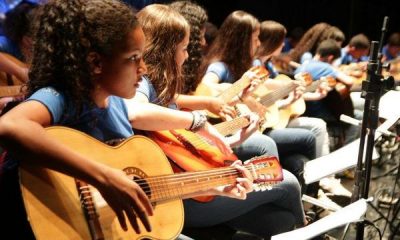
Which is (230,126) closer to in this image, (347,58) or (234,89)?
(234,89)

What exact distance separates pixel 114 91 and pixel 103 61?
0.33ft

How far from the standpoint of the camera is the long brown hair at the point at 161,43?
6.59ft

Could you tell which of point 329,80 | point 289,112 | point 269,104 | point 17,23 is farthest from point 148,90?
point 329,80

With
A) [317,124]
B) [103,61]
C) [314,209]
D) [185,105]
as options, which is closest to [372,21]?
[317,124]

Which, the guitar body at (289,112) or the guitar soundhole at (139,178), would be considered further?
the guitar body at (289,112)

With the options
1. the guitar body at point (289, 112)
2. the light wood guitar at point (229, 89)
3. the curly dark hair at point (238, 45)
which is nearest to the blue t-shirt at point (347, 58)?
the guitar body at point (289, 112)

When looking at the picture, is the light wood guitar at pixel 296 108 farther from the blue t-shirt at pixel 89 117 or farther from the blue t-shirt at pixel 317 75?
the blue t-shirt at pixel 89 117

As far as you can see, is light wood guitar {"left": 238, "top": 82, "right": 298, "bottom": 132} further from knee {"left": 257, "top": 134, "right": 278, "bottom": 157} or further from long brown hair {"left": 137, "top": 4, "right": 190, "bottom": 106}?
long brown hair {"left": 137, "top": 4, "right": 190, "bottom": 106}

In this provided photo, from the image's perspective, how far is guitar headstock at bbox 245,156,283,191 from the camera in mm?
1850

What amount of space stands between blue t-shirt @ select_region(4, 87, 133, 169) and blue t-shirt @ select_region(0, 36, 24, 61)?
1449 millimetres

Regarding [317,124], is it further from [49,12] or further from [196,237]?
[49,12]

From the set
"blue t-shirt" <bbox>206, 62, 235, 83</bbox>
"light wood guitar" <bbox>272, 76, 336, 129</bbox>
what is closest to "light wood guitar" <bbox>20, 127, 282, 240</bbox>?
"blue t-shirt" <bbox>206, 62, 235, 83</bbox>

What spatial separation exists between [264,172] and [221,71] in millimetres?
1356

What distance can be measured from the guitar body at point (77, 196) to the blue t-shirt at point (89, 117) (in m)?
0.06
